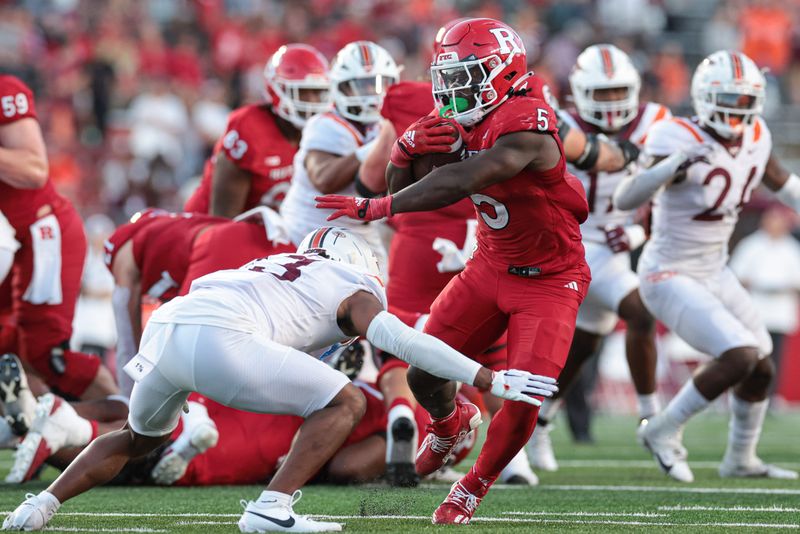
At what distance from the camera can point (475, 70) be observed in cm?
456

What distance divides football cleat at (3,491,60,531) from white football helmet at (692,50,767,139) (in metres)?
3.79

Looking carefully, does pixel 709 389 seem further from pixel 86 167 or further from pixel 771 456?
pixel 86 167

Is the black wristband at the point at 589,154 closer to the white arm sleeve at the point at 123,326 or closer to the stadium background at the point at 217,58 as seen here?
the white arm sleeve at the point at 123,326

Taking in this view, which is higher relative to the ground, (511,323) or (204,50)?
(511,323)

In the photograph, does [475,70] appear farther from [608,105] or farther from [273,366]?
[608,105]

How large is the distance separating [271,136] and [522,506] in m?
2.90

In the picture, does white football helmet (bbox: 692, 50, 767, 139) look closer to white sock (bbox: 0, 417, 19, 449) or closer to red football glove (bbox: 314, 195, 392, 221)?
red football glove (bbox: 314, 195, 392, 221)

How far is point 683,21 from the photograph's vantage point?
17.0 metres

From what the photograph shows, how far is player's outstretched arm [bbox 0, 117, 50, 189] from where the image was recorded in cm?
602

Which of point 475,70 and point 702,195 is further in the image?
point 702,195

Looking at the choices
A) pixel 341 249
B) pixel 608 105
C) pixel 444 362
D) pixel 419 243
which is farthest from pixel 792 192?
pixel 444 362

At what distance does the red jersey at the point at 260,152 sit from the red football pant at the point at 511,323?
2486mm

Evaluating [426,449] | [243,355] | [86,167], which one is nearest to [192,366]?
[243,355]

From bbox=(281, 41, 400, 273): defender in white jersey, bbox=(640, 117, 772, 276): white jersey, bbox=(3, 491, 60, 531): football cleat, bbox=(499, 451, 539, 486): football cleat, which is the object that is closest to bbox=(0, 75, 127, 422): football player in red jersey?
bbox=(281, 41, 400, 273): defender in white jersey
